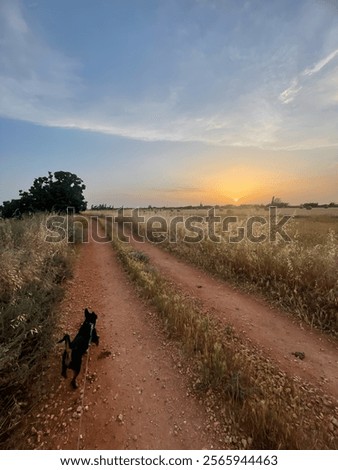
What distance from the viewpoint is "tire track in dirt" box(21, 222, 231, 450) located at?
8.73ft

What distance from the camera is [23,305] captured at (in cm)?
412

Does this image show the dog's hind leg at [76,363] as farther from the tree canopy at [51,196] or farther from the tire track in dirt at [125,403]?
the tree canopy at [51,196]

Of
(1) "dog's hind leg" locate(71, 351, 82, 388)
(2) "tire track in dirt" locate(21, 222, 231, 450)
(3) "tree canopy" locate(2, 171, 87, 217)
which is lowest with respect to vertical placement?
(2) "tire track in dirt" locate(21, 222, 231, 450)

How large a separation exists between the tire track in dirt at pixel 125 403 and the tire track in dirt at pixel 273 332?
1.76m

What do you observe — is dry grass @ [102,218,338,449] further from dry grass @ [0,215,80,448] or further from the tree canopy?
the tree canopy

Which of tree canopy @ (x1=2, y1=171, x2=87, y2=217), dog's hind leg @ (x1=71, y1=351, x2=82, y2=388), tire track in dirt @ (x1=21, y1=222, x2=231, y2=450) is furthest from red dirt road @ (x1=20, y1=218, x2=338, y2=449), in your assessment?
tree canopy @ (x1=2, y1=171, x2=87, y2=217)

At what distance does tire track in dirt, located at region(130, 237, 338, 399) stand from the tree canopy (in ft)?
75.1

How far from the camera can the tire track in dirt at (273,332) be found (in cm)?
385

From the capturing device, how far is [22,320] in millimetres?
3811

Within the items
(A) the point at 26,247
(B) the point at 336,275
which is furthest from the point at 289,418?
(A) the point at 26,247

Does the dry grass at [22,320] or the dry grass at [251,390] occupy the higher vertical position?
the dry grass at [22,320]

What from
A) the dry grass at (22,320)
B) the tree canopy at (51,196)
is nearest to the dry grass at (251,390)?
the dry grass at (22,320)

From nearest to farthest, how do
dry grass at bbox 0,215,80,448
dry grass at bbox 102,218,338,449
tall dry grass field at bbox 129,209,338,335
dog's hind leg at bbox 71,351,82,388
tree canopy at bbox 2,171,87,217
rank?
1. dry grass at bbox 102,218,338,449
2. dry grass at bbox 0,215,80,448
3. dog's hind leg at bbox 71,351,82,388
4. tall dry grass field at bbox 129,209,338,335
5. tree canopy at bbox 2,171,87,217

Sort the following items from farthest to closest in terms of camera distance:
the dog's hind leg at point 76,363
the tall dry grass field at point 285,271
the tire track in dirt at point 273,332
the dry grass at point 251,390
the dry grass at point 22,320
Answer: the tall dry grass field at point 285,271
the tire track in dirt at point 273,332
the dog's hind leg at point 76,363
the dry grass at point 22,320
the dry grass at point 251,390
